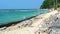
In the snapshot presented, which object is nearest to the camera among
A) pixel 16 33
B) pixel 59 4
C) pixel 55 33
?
pixel 55 33

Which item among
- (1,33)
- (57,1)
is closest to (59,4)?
(57,1)

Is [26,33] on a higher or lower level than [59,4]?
higher

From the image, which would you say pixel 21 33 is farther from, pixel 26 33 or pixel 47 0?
pixel 47 0

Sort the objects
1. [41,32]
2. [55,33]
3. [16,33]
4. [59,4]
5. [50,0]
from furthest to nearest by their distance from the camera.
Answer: [50,0] < [59,4] < [16,33] < [41,32] < [55,33]

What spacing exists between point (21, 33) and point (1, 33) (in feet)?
→ 4.03

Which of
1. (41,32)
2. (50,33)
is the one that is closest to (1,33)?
(41,32)

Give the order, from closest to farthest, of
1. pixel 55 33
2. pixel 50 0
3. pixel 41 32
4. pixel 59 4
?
pixel 55 33, pixel 41 32, pixel 59 4, pixel 50 0

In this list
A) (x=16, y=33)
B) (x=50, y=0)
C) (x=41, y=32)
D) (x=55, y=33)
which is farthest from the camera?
(x=50, y=0)

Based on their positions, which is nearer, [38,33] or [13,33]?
[38,33]

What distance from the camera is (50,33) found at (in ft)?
32.7

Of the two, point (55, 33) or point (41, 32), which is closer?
point (55, 33)

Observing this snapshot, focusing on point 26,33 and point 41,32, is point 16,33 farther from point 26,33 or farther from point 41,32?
point 41,32

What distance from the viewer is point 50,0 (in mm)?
70312

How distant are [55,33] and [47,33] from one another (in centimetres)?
50
